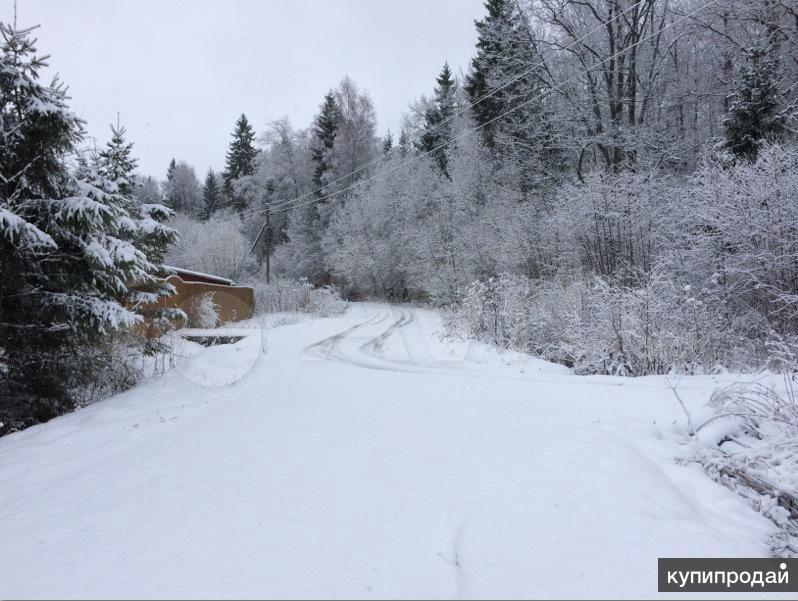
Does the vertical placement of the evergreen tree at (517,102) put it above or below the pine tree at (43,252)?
above

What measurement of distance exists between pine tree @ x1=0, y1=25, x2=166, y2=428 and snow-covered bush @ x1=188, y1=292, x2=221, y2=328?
403 inches

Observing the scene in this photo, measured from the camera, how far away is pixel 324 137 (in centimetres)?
3881

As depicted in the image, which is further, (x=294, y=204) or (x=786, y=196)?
(x=294, y=204)

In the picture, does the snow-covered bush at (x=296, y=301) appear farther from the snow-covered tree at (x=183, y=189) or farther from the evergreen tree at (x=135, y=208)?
the snow-covered tree at (x=183, y=189)

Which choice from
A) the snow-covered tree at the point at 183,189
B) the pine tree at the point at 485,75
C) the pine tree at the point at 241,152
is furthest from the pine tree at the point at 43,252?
the snow-covered tree at the point at 183,189

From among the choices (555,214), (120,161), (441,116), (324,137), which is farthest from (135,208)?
(324,137)

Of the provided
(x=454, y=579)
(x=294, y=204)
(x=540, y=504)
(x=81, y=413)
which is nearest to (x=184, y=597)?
(x=454, y=579)

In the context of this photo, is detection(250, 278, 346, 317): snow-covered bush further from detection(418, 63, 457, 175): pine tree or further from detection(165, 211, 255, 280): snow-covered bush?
detection(418, 63, 457, 175): pine tree

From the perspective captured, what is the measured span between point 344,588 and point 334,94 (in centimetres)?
4109

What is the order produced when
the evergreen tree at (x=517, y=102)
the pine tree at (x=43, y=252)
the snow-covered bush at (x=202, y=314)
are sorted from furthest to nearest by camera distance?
the evergreen tree at (x=517, y=102), the snow-covered bush at (x=202, y=314), the pine tree at (x=43, y=252)

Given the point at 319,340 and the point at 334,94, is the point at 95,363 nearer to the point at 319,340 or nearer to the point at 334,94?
the point at 319,340

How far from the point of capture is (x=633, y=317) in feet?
22.1

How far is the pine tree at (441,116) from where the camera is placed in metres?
29.7

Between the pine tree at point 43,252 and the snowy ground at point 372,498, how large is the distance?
2.93ft
